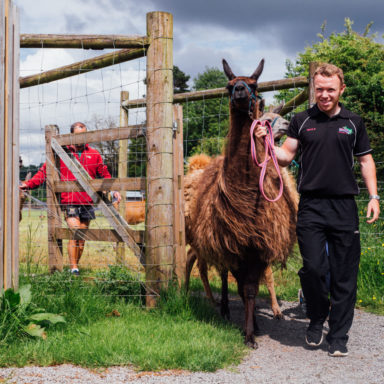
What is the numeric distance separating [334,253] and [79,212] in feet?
13.2

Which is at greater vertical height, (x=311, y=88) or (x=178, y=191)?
(x=311, y=88)

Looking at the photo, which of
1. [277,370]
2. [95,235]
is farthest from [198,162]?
[277,370]

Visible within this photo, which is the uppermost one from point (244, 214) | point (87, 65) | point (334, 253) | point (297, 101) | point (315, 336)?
point (87, 65)

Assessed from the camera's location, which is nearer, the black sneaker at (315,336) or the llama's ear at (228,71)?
the black sneaker at (315,336)

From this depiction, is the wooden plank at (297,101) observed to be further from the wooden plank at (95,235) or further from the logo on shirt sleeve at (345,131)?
the wooden plank at (95,235)

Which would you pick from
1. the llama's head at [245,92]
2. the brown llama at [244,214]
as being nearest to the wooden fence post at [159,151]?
the brown llama at [244,214]

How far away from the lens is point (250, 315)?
454 centimetres

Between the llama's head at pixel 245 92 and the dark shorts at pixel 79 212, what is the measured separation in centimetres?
332

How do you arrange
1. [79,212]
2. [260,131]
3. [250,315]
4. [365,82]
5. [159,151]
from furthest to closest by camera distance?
[365,82] < [79,212] < [159,151] < [250,315] < [260,131]

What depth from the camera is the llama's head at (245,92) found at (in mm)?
4051

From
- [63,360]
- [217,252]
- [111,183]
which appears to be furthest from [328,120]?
[63,360]

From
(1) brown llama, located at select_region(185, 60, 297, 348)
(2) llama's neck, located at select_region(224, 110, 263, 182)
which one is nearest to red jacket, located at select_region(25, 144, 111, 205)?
(1) brown llama, located at select_region(185, 60, 297, 348)

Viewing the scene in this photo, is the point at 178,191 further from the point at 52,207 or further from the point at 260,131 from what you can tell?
the point at 52,207

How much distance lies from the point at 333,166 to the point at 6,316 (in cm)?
301
